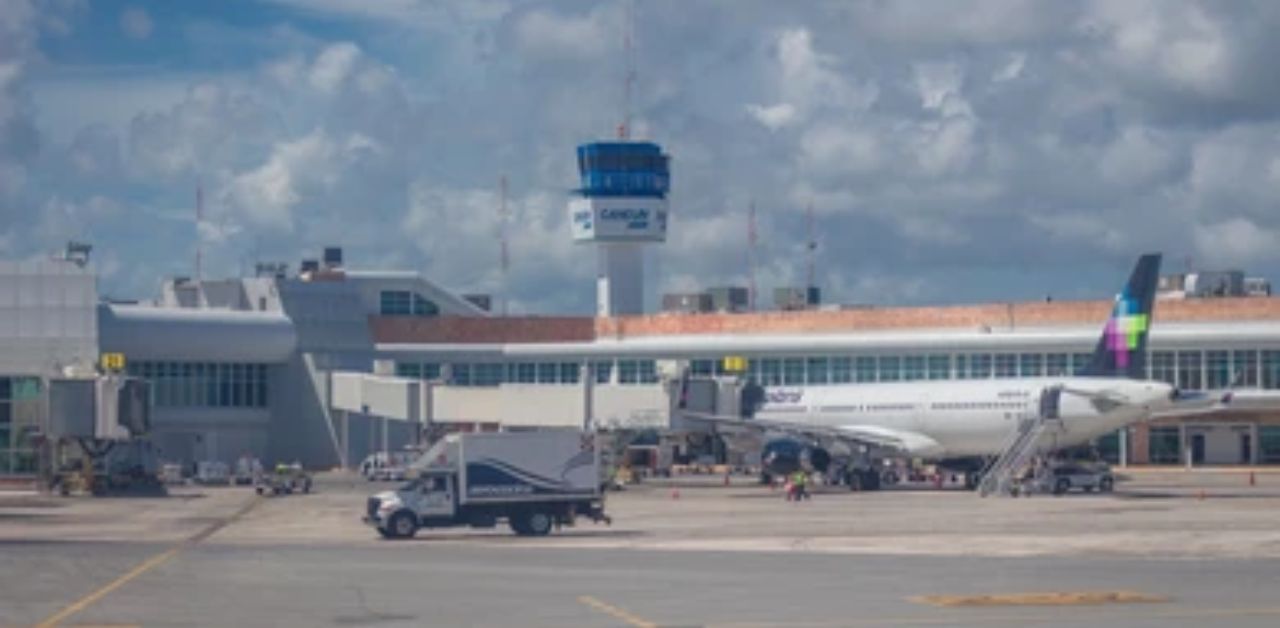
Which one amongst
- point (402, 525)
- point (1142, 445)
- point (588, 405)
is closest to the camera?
point (402, 525)

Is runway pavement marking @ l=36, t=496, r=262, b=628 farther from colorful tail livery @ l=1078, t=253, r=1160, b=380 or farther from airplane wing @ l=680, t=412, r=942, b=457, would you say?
colorful tail livery @ l=1078, t=253, r=1160, b=380

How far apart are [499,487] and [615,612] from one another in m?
25.8

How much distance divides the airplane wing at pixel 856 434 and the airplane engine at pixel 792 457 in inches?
33.2

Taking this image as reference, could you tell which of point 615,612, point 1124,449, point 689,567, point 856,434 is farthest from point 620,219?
point 615,612

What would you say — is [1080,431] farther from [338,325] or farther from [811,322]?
[338,325]

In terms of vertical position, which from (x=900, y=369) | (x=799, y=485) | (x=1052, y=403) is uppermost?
(x=900, y=369)

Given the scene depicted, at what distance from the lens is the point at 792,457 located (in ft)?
310

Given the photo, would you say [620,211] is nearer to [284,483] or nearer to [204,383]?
[204,383]

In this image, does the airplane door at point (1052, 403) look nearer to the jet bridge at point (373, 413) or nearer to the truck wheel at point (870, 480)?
the truck wheel at point (870, 480)

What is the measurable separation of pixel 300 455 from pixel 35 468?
2490 centimetres

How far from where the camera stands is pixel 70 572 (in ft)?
148

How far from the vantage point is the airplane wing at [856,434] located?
307ft

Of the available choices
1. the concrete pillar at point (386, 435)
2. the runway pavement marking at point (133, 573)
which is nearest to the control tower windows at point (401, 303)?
the concrete pillar at point (386, 435)

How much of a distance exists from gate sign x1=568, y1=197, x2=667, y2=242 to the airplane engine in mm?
74925
